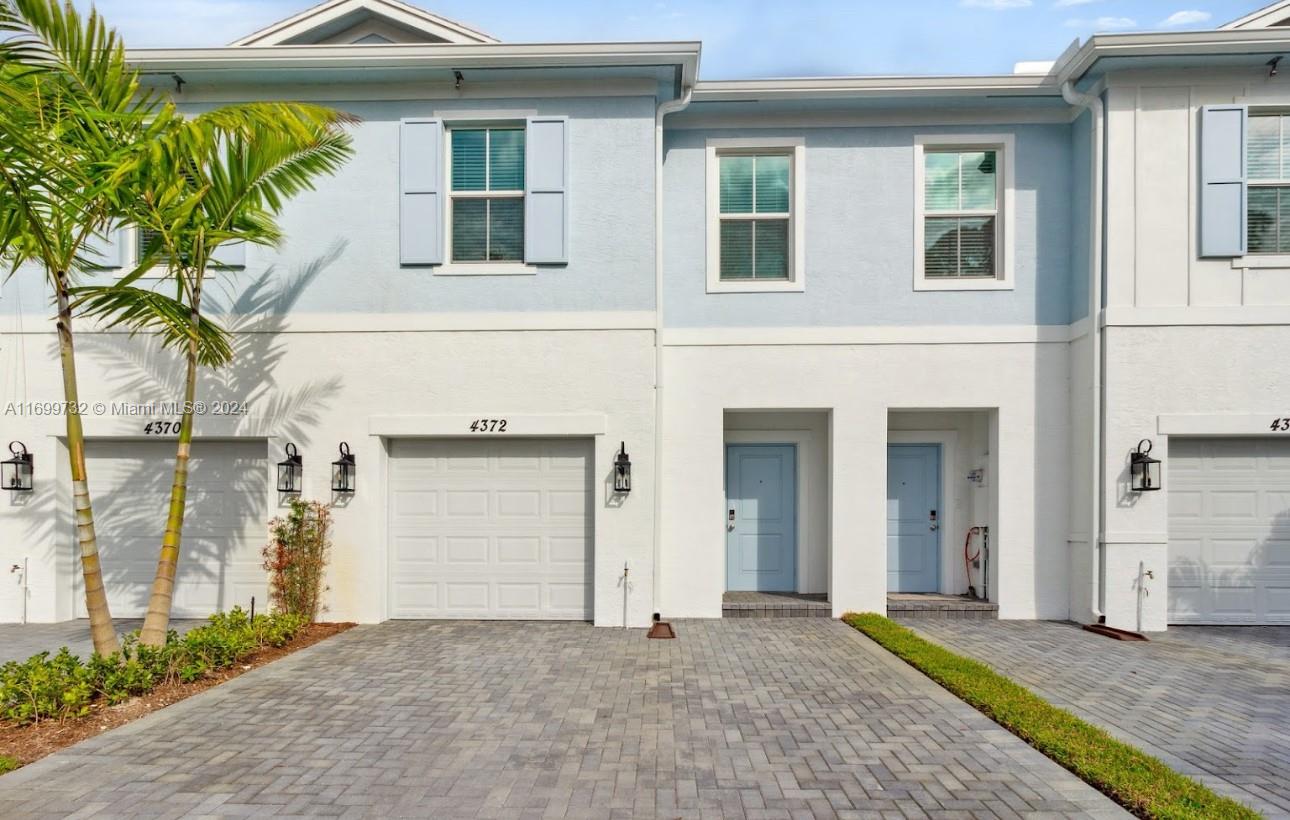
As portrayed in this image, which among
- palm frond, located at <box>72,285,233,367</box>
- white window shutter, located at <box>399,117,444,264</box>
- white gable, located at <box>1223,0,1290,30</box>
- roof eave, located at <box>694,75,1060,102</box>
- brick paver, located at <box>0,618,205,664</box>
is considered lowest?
brick paver, located at <box>0,618,205,664</box>

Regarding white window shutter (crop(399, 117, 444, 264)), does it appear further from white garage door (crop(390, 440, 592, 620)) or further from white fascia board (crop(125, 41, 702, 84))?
white garage door (crop(390, 440, 592, 620))

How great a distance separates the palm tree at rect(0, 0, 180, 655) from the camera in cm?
521

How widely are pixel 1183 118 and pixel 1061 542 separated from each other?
4823 mm

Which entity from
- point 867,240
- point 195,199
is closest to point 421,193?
point 195,199

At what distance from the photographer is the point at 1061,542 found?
8.60 m

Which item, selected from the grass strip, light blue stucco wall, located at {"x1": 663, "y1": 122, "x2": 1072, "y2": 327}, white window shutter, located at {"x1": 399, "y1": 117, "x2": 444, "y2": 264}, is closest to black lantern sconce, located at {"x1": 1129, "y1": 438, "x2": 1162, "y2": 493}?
light blue stucco wall, located at {"x1": 663, "y1": 122, "x2": 1072, "y2": 327}

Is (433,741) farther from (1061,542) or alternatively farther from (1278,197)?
(1278,197)

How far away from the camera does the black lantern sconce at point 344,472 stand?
8172 mm

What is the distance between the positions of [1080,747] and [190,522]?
8813mm

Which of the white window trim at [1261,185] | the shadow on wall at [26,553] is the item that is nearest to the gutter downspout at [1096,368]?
the white window trim at [1261,185]

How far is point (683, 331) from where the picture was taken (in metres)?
8.77

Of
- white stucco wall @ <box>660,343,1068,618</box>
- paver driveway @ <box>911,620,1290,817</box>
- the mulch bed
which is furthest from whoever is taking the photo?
white stucco wall @ <box>660,343,1068,618</box>

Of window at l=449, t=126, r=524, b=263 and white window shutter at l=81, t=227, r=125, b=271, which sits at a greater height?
window at l=449, t=126, r=524, b=263

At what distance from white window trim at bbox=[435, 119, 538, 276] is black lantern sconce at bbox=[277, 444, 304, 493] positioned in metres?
2.54
